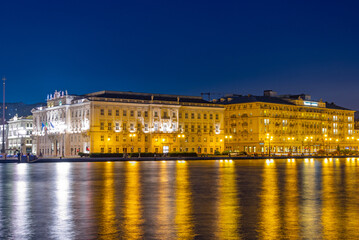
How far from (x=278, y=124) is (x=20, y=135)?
91.2 metres

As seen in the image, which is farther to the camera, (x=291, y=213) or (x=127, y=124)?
(x=127, y=124)

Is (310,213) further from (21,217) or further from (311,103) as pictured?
(311,103)

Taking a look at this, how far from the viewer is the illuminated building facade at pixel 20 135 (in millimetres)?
180500

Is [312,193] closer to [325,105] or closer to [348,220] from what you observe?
[348,220]

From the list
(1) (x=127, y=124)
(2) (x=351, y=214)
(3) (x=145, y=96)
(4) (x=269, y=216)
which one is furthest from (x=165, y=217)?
(3) (x=145, y=96)

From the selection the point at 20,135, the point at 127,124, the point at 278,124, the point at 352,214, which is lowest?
the point at 352,214

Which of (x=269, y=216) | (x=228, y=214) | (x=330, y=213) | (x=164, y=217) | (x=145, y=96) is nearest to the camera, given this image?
(x=164, y=217)

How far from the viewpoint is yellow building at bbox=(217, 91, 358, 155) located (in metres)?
158

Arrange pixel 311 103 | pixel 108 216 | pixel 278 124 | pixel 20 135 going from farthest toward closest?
1. pixel 20 135
2. pixel 311 103
3. pixel 278 124
4. pixel 108 216

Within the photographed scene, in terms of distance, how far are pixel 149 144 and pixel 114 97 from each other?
1494 cm

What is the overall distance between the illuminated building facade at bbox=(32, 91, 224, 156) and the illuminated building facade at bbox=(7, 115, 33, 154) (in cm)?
3190

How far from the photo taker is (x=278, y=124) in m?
162

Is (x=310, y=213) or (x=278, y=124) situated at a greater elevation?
(x=278, y=124)

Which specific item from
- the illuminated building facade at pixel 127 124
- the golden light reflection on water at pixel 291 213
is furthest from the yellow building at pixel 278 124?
the golden light reflection on water at pixel 291 213
